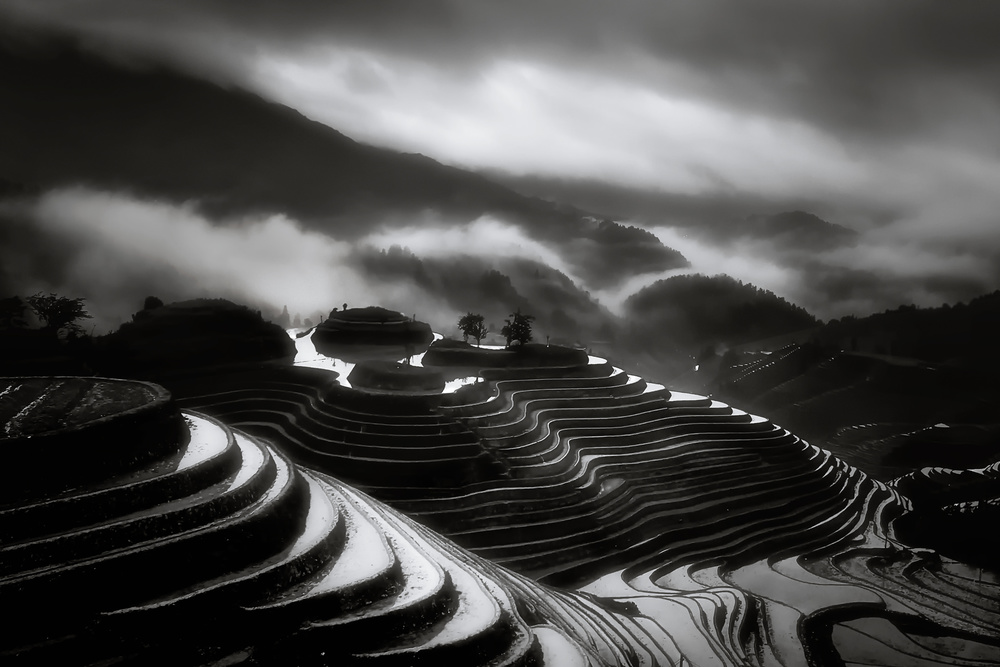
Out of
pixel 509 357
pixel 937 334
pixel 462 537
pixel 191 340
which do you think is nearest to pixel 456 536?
pixel 462 537

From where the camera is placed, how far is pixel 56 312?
68.4ft

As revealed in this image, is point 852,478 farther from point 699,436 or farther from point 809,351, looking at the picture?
point 809,351

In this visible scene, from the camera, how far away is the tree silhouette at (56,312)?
2086cm

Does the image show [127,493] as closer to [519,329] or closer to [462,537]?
[462,537]

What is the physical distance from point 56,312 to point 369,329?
12420 millimetres

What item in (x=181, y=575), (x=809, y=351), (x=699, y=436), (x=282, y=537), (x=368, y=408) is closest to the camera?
(x=181, y=575)

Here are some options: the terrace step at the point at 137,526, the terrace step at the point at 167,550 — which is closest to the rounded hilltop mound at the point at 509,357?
the terrace step at the point at 137,526

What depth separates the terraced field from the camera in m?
5.39

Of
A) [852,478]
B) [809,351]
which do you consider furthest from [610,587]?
[809,351]

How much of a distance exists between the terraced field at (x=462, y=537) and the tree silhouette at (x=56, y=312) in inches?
198

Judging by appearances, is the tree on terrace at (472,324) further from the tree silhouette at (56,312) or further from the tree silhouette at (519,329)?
the tree silhouette at (56,312)

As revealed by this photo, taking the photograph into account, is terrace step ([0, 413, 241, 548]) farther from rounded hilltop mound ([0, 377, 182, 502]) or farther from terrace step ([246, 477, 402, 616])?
terrace step ([246, 477, 402, 616])

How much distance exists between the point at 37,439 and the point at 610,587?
1130 cm

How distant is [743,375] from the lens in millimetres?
40062
